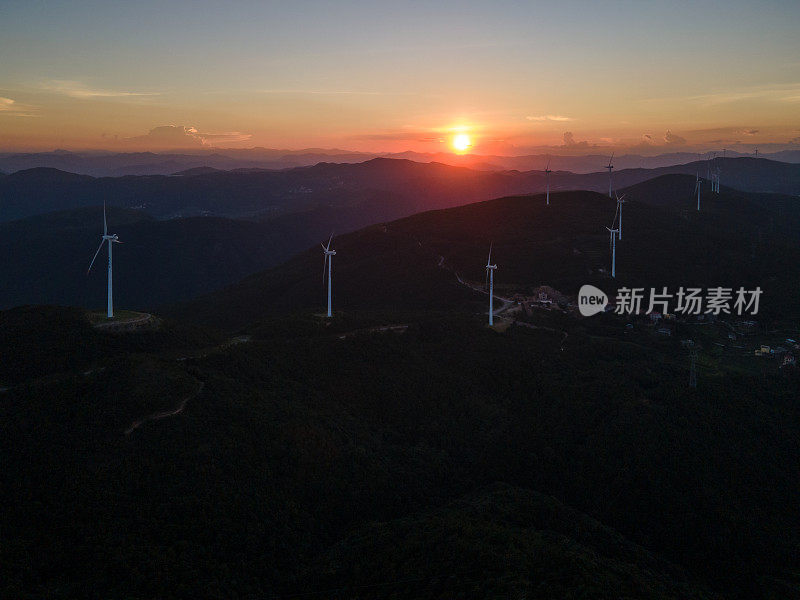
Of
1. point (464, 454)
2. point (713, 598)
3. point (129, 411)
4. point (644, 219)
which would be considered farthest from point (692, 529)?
point (644, 219)

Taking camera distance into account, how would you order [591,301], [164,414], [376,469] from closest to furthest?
[164,414] → [376,469] → [591,301]

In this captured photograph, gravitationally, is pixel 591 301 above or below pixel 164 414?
below

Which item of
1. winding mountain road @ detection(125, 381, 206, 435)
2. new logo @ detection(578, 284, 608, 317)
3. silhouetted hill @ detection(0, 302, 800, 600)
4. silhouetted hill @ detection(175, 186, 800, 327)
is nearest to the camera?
silhouetted hill @ detection(0, 302, 800, 600)

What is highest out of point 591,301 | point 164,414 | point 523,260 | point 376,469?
point 523,260

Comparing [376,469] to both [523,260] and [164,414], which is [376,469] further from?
[523,260]

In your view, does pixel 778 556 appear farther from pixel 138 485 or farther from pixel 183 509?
pixel 138 485

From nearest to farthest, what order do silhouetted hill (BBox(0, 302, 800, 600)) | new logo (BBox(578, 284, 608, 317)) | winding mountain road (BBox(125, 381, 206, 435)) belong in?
silhouetted hill (BBox(0, 302, 800, 600)) < winding mountain road (BBox(125, 381, 206, 435)) < new logo (BBox(578, 284, 608, 317))

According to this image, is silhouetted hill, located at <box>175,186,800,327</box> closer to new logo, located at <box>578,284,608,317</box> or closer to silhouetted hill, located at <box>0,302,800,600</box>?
new logo, located at <box>578,284,608,317</box>

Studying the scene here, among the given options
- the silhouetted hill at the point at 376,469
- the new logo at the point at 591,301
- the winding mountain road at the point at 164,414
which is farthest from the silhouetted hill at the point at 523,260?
the winding mountain road at the point at 164,414

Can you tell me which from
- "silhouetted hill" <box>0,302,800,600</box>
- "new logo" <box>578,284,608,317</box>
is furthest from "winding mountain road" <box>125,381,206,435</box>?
"new logo" <box>578,284,608,317</box>

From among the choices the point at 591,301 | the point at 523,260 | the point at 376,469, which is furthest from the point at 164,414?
the point at 523,260

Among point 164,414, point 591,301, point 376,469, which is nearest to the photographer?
point 164,414
